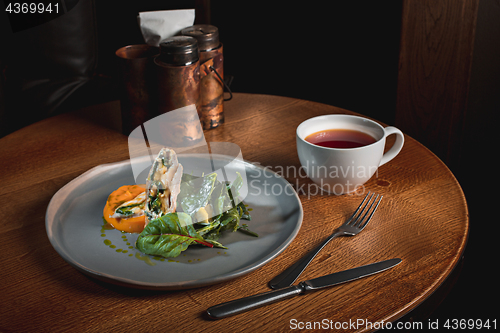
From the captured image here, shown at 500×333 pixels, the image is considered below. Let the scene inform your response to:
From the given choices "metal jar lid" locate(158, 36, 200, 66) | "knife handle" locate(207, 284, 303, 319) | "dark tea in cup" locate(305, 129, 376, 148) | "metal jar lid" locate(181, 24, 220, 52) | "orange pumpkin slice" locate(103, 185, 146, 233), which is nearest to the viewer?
"knife handle" locate(207, 284, 303, 319)

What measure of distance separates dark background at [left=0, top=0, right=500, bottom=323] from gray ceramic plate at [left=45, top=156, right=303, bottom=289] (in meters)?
0.75

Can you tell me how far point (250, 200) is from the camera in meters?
0.85

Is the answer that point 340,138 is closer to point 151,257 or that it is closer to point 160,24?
point 151,257

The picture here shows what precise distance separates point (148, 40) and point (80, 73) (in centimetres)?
101

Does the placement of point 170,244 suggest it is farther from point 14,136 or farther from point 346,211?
point 14,136

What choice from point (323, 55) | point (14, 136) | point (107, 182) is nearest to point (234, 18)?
point (323, 55)

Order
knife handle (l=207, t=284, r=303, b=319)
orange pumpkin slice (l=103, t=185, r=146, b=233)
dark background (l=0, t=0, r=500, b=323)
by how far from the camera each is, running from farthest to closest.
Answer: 1. dark background (l=0, t=0, r=500, b=323)
2. orange pumpkin slice (l=103, t=185, r=146, b=233)
3. knife handle (l=207, t=284, r=303, b=319)

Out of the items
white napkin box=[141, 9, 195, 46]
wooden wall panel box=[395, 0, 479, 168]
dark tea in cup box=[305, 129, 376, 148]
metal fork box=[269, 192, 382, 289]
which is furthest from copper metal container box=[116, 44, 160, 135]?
wooden wall panel box=[395, 0, 479, 168]

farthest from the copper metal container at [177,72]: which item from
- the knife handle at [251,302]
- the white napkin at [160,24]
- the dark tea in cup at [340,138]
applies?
the knife handle at [251,302]

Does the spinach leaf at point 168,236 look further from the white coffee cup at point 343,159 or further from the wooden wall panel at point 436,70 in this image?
the wooden wall panel at point 436,70

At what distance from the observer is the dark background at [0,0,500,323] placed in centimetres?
159

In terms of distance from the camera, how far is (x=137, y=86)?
1.12 m

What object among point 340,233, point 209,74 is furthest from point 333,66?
point 340,233

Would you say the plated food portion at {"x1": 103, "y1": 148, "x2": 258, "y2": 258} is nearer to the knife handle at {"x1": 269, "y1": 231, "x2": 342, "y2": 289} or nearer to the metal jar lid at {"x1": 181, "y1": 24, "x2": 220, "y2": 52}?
the knife handle at {"x1": 269, "y1": 231, "x2": 342, "y2": 289}
